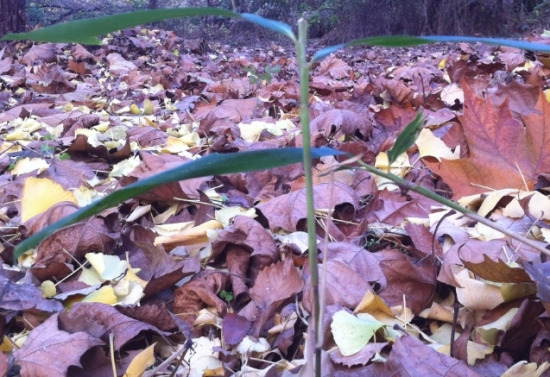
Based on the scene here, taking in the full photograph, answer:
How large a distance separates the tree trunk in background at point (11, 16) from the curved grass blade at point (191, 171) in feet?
13.4

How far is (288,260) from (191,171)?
47cm

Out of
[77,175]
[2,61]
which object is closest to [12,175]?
[77,175]

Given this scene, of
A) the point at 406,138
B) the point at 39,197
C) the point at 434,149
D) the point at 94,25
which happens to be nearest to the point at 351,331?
the point at 406,138

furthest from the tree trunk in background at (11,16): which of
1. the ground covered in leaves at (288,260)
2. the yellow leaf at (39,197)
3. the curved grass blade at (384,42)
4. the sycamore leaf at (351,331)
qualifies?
the curved grass blade at (384,42)

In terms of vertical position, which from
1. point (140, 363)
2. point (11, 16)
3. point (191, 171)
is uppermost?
point (11, 16)

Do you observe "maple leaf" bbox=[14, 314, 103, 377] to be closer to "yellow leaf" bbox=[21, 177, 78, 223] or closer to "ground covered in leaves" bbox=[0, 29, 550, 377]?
"ground covered in leaves" bbox=[0, 29, 550, 377]

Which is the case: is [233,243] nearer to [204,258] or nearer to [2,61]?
[204,258]

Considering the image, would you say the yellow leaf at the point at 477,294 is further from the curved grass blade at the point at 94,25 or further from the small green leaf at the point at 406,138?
the curved grass blade at the point at 94,25

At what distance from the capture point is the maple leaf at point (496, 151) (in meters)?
0.90

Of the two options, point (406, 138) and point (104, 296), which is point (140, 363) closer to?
point (104, 296)

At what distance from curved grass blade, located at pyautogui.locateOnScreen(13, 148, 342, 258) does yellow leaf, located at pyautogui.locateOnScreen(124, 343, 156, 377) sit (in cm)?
35

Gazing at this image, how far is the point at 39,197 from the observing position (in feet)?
3.45

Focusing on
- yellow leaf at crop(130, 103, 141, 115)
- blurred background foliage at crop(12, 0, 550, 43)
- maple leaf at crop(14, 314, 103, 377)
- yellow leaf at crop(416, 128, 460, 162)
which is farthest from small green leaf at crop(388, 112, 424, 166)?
blurred background foliage at crop(12, 0, 550, 43)

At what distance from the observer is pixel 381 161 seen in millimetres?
1202
